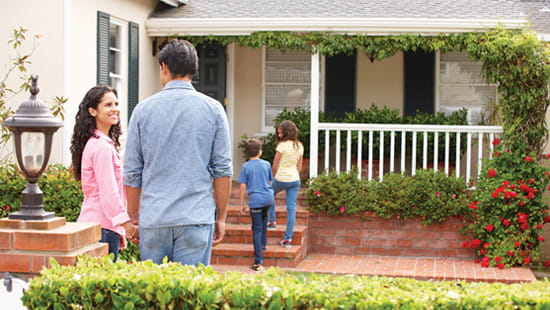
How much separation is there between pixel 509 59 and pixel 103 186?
6.62 m

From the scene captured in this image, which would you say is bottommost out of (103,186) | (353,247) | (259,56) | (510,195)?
(353,247)

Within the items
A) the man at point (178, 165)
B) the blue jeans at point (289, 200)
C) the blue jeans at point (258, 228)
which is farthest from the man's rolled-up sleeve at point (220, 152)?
the blue jeans at point (289, 200)

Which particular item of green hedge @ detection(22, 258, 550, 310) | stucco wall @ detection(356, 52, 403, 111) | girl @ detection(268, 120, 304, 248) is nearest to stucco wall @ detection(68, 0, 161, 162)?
girl @ detection(268, 120, 304, 248)

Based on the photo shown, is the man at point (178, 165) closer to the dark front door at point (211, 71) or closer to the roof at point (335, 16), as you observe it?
the roof at point (335, 16)

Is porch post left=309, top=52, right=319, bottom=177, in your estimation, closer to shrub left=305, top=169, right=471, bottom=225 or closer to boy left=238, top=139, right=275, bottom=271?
shrub left=305, top=169, right=471, bottom=225

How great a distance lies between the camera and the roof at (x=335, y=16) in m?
10.2

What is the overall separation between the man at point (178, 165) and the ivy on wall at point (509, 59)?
641 cm

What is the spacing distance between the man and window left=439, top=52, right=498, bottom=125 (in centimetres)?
895

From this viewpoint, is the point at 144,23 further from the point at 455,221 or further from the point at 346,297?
the point at 346,297

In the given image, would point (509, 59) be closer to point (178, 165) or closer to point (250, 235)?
point (250, 235)

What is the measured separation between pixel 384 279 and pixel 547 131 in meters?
6.61

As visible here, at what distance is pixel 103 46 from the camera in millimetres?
9578

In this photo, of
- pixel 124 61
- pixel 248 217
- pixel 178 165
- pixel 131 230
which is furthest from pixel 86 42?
pixel 178 165

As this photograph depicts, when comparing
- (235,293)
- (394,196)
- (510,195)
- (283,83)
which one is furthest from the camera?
(283,83)
